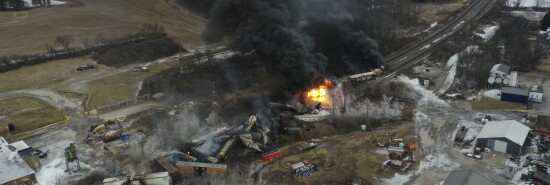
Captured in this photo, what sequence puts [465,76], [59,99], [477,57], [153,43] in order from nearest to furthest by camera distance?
1. [59,99]
2. [465,76]
3. [477,57]
4. [153,43]

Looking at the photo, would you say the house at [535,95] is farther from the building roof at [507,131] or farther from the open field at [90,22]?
the open field at [90,22]

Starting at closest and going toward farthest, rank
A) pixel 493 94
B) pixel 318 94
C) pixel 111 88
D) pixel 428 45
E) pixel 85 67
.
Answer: pixel 318 94
pixel 493 94
pixel 111 88
pixel 85 67
pixel 428 45

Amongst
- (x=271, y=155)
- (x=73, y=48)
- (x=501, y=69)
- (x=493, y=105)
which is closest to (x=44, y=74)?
(x=73, y=48)

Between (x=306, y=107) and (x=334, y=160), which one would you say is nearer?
(x=334, y=160)

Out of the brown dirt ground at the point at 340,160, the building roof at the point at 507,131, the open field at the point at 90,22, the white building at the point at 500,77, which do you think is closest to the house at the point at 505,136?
the building roof at the point at 507,131

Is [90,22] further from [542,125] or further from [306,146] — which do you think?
[542,125]

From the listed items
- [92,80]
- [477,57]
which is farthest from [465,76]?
[92,80]

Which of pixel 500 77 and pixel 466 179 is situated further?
pixel 500 77

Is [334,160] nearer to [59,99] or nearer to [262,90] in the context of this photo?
[262,90]
